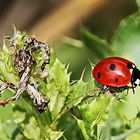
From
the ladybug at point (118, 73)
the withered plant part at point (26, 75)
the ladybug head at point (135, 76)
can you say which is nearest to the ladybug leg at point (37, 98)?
the withered plant part at point (26, 75)

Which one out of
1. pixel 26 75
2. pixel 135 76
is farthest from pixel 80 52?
pixel 26 75

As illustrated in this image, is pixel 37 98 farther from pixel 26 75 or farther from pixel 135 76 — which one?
pixel 135 76

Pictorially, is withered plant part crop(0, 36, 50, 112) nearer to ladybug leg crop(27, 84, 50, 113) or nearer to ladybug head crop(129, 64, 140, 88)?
ladybug leg crop(27, 84, 50, 113)

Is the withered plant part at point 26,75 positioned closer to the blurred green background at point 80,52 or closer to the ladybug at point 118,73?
the blurred green background at point 80,52

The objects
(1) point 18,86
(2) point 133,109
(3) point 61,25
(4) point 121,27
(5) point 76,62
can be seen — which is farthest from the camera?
(3) point 61,25

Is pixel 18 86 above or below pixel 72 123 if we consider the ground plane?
above

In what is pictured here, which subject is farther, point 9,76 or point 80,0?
point 80,0

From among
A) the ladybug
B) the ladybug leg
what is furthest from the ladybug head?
the ladybug leg

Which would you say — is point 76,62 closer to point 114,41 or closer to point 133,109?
point 114,41

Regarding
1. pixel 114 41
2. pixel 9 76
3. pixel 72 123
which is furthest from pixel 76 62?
pixel 9 76
